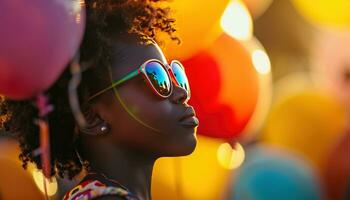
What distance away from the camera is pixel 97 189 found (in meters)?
1.69

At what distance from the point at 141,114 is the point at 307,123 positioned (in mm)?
1878

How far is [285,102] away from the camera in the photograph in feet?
11.9

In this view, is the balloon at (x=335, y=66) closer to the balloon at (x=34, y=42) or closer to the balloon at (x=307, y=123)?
the balloon at (x=307, y=123)

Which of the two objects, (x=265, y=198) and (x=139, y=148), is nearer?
(x=139, y=148)

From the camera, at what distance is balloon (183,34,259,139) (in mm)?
2781

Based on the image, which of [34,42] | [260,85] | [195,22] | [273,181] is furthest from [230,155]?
[34,42]

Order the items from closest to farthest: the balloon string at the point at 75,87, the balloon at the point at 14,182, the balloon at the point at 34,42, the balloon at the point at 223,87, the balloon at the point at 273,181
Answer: the balloon at the point at 34,42, the balloon string at the point at 75,87, the balloon at the point at 14,182, the balloon at the point at 223,87, the balloon at the point at 273,181

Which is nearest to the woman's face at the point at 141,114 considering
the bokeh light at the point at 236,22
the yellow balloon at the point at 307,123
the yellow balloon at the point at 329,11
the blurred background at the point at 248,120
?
the blurred background at the point at 248,120

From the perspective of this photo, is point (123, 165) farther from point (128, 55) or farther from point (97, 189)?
point (128, 55)

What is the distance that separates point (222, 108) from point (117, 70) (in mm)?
1142

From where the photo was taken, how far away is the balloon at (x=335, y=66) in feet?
12.2

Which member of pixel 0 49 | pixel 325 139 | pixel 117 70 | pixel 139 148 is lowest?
pixel 325 139

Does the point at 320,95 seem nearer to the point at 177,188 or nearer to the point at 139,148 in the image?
the point at 177,188

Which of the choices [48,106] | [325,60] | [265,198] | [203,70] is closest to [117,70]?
[48,106]
